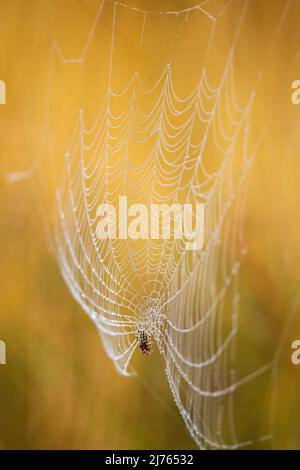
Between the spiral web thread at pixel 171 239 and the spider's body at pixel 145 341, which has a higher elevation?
the spiral web thread at pixel 171 239

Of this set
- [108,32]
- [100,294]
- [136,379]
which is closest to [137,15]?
[108,32]

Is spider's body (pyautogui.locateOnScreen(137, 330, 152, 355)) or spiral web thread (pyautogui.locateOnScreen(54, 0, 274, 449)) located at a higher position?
spiral web thread (pyautogui.locateOnScreen(54, 0, 274, 449))

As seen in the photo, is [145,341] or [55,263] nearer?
[145,341]

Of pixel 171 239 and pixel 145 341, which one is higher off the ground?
pixel 171 239
